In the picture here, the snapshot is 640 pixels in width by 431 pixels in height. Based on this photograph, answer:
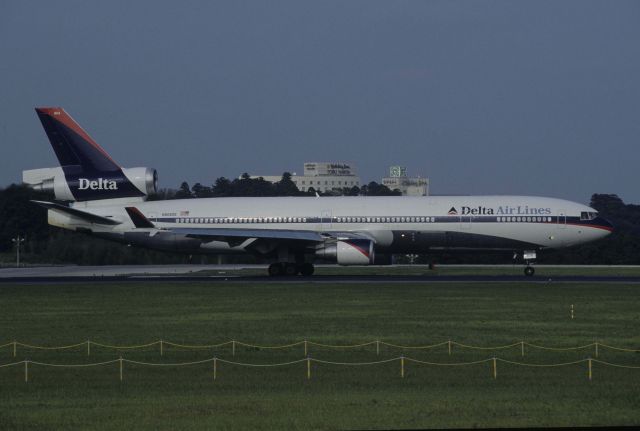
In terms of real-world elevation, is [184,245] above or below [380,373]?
above

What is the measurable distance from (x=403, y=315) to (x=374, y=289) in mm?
11821

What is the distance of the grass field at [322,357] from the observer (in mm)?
19734

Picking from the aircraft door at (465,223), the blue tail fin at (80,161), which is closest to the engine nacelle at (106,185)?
the blue tail fin at (80,161)

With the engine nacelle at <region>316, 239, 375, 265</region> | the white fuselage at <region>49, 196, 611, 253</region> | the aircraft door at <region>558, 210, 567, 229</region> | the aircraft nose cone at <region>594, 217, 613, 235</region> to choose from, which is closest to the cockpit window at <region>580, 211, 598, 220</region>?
the white fuselage at <region>49, 196, 611, 253</region>

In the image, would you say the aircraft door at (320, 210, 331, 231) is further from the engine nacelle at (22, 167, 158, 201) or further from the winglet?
the engine nacelle at (22, 167, 158, 201)

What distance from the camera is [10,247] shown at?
3969 inches

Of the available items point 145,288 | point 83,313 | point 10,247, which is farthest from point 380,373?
point 10,247

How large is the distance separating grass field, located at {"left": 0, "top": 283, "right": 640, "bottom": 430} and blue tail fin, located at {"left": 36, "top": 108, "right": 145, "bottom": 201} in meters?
15.5

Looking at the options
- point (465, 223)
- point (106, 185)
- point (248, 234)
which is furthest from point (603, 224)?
point (106, 185)

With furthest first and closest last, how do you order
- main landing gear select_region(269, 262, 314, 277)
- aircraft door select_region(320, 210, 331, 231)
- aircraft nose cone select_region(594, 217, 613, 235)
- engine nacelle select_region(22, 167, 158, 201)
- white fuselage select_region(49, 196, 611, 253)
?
engine nacelle select_region(22, 167, 158, 201), main landing gear select_region(269, 262, 314, 277), aircraft door select_region(320, 210, 331, 231), aircraft nose cone select_region(594, 217, 613, 235), white fuselage select_region(49, 196, 611, 253)

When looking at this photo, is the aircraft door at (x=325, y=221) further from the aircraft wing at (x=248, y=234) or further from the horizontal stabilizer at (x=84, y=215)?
the horizontal stabilizer at (x=84, y=215)

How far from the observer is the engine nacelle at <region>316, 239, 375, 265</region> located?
2233 inches

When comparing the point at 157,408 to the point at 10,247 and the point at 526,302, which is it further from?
the point at 10,247

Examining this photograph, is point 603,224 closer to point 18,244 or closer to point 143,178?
point 143,178
